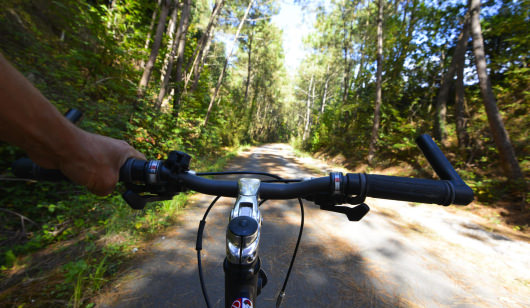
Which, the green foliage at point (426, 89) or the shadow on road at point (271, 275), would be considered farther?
the green foliage at point (426, 89)

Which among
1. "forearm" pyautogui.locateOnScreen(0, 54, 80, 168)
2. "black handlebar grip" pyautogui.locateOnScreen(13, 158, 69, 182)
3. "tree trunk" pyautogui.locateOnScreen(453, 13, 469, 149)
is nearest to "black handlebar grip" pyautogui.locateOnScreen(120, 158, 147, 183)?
"forearm" pyautogui.locateOnScreen(0, 54, 80, 168)

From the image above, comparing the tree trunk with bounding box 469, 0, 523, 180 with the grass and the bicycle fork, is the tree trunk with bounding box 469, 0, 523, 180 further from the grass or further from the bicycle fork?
the grass

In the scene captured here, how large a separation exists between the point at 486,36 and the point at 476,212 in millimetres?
7379

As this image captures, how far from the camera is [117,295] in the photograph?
1.92 m

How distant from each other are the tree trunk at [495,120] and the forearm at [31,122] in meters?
8.66

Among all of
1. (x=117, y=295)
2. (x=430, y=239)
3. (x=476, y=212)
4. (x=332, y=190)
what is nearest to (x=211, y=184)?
(x=332, y=190)

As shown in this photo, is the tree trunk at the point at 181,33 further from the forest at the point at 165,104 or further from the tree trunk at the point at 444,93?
the tree trunk at the point at 444,93

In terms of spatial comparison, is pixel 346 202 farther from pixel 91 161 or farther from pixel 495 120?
pixel 495 120

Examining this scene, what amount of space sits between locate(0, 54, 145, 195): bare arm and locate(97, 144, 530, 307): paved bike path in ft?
5.81

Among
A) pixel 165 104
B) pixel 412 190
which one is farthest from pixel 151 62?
pixel 412 190

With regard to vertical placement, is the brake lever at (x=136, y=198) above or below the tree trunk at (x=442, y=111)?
below

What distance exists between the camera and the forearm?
22.4 inches

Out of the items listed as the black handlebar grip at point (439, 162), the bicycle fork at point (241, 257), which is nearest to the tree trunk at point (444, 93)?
the black handlebar grip at point (439, 162)

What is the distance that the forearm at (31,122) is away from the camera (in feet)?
1.86
